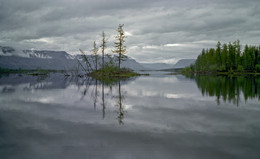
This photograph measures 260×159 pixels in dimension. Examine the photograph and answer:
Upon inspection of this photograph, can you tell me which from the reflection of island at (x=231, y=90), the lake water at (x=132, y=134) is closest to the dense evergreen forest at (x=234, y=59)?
the reflection of island at (x=231, y=90)

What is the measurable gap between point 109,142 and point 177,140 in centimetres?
266

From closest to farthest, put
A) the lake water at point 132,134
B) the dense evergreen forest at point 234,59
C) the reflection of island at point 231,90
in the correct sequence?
the lake water at point 132,134 → the reflection of island at point 231,90 → the dense evergreen forest at point 234,59

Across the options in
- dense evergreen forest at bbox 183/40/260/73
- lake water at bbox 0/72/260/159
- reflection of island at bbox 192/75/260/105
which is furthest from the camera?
dense evergreen forest at bbox 183/40/260/73

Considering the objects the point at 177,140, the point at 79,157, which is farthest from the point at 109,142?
the point at 177,140

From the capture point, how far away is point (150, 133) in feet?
28.1

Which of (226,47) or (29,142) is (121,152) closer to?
(29,142)

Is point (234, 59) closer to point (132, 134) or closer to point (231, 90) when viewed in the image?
point (231, 90)

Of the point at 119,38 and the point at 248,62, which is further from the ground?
the point at 119,38

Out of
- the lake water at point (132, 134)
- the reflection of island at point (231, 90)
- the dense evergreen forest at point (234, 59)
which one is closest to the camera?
the lake water at point (132, 134)

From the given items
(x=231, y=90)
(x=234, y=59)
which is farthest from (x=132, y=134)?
(x=234, y=59)

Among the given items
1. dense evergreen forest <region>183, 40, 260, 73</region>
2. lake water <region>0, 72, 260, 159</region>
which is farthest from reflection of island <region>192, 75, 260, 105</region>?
dense evergreen forest <region>183, 40, 260, 73</region>

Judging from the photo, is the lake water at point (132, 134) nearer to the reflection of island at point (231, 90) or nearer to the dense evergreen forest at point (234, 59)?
the reflection of island at point (231, 90)

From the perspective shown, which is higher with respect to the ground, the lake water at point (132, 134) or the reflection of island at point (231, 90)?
the reflection of island at point (231, 90)

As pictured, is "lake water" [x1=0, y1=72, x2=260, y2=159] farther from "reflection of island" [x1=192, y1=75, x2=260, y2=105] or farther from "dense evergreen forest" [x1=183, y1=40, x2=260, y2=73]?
"dense evergreen forest" [x1=183, y1=40, x2=260, y2=73]
